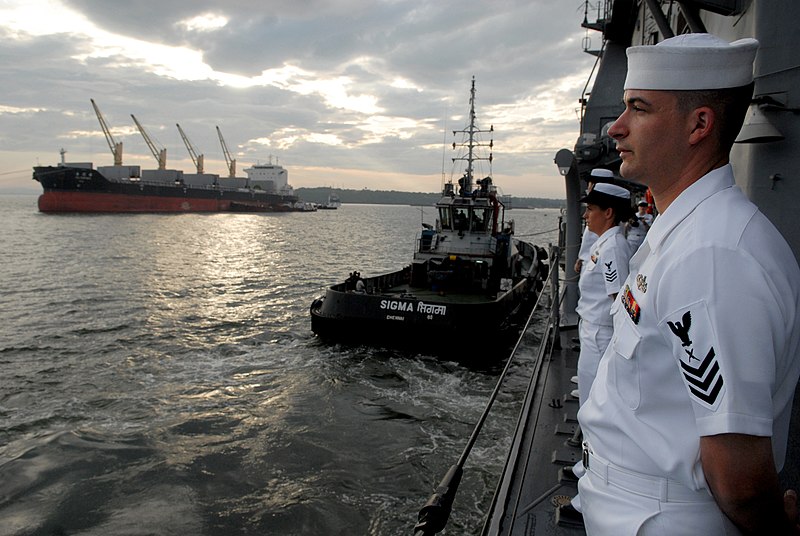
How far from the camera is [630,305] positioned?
1.28 m

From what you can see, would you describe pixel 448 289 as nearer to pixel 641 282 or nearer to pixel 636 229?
pixel 636 229

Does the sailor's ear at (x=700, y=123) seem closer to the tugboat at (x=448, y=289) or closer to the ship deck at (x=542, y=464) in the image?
the ship deck at (x=542, y=464)

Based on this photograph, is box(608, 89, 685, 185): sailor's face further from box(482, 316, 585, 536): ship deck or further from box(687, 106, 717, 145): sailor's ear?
box(482, 316, 585, 536): ship deck

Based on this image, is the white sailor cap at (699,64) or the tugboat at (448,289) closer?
the white sailor cap at (699,64)

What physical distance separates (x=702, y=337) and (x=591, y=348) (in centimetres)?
314

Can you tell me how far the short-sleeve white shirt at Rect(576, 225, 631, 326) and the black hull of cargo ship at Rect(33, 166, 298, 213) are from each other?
6772 cm

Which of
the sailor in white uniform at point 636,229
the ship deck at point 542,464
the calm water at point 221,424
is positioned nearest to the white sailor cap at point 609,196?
the sailor in white uniform at point 636,229

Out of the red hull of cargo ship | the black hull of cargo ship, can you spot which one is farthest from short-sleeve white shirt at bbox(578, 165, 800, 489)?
the red hull of cargo ship

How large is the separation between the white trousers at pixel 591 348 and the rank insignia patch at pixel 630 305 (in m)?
2.69

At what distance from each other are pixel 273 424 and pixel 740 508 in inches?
340

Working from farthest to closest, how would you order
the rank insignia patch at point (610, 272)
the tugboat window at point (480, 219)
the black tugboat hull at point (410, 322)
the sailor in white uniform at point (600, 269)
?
the tugboat window at point (480, 219) → the black tugboat hull at point (410, 322) → the sailor in white uniform at point (600, 269) → the rank insignia patch at point (610, 272)

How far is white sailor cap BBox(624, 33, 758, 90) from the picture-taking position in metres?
1.22

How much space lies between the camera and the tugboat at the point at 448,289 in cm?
1242

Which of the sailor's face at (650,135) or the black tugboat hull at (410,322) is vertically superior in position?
the sailor's face at (650,135)
